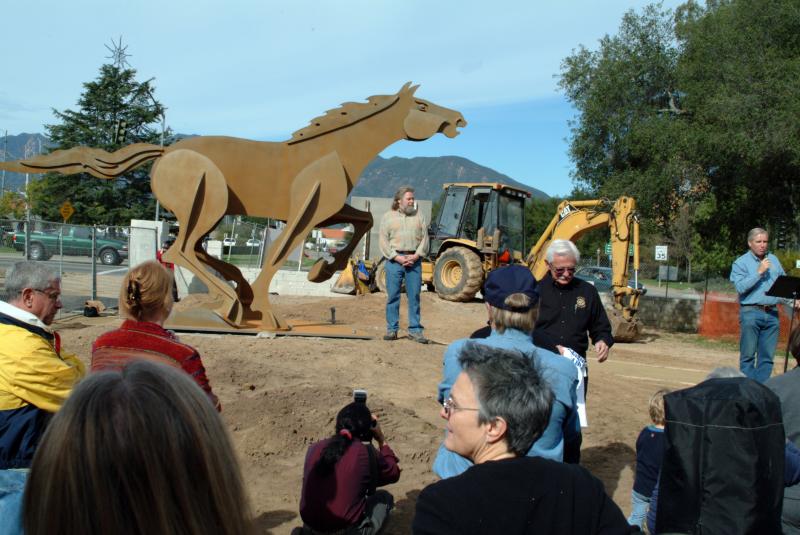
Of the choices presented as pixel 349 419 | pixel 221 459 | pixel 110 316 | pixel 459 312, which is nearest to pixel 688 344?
pixel 459 312

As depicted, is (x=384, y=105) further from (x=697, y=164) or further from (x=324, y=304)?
(x=697, y=164)

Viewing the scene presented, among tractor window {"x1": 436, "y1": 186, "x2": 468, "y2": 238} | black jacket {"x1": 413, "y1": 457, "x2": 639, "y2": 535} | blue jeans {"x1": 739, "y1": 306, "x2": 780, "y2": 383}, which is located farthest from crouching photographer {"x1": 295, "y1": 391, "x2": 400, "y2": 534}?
tractor window {"x1": 436, "y1": 186, "x2": 468, "y2": 238}

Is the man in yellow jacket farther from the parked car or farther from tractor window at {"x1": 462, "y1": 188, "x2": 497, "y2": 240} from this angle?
the parked car

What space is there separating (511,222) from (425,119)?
9251 mm

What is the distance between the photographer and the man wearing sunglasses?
4461 mm

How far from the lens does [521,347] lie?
121 inches

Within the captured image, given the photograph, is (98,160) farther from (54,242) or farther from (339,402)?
(54,242)

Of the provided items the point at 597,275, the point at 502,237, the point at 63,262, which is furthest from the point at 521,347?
the point at 597,275

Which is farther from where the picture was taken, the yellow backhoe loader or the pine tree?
the pine tree

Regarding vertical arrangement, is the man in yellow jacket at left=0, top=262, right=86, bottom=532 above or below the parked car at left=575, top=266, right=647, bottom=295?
above

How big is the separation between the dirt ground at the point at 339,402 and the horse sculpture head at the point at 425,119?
107 inches

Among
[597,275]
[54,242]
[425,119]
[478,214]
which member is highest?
[425,119]

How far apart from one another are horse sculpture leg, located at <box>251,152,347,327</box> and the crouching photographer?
5021 millimetres

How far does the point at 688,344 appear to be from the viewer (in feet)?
49.0
